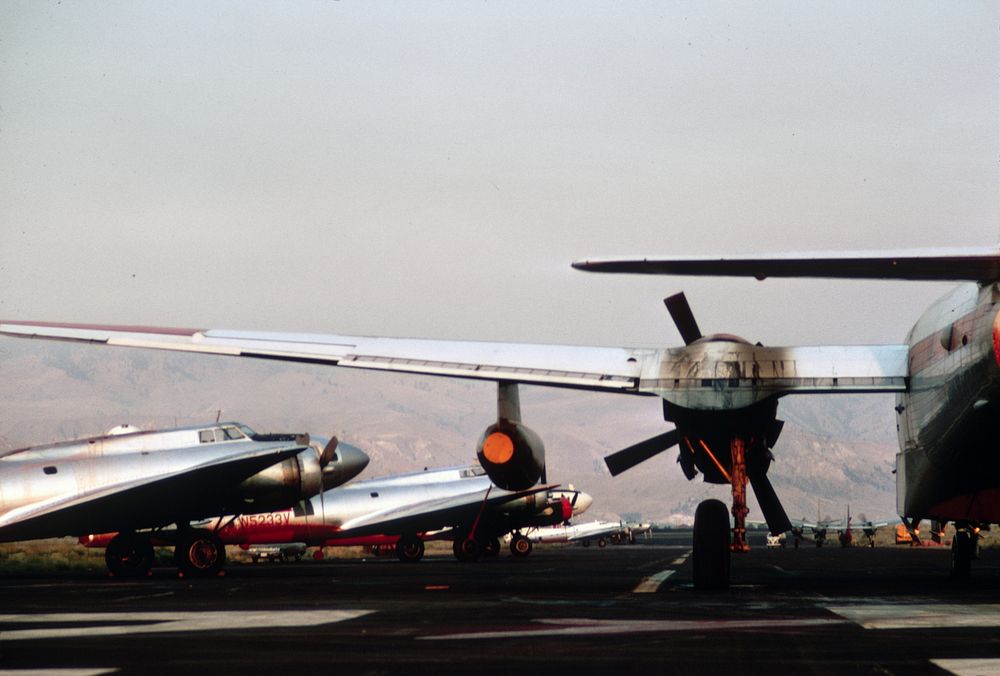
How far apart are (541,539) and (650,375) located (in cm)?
8220

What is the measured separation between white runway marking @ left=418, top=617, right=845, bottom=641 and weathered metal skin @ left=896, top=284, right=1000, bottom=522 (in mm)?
4750

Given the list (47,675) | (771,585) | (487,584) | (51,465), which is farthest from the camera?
(51,465)

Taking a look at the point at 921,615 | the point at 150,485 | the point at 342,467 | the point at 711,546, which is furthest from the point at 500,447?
the point at 342,467

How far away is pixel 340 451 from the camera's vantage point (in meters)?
39.9

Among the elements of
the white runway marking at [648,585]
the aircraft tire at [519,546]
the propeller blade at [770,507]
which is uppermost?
the propeller blade at [770,507]

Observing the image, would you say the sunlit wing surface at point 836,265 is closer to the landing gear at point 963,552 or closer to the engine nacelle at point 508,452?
the engine nacelle at point 508,452

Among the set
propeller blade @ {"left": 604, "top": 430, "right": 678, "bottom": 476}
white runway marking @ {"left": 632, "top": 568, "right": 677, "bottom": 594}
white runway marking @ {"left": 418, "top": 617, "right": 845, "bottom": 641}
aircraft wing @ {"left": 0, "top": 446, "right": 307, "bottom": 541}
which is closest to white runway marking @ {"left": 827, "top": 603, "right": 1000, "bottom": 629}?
white runway marking @ {"left": 418, "top": 617, "right": 845, "bottom": 641}

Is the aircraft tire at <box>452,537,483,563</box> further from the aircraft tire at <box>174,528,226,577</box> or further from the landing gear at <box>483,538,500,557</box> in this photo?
the aircraft tire at <box>174,528,226,577</box>

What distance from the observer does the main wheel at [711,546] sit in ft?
64.0

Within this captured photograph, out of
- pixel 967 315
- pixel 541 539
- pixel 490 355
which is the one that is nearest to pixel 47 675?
pixel 490 355

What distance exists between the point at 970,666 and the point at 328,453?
29918mm

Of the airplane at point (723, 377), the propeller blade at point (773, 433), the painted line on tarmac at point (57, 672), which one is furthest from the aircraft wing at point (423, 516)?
the painted line on tarmac at point (57, 672)

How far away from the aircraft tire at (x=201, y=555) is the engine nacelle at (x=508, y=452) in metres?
16.8

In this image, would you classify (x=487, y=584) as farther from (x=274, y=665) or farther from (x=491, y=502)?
(x=491, y=502)
